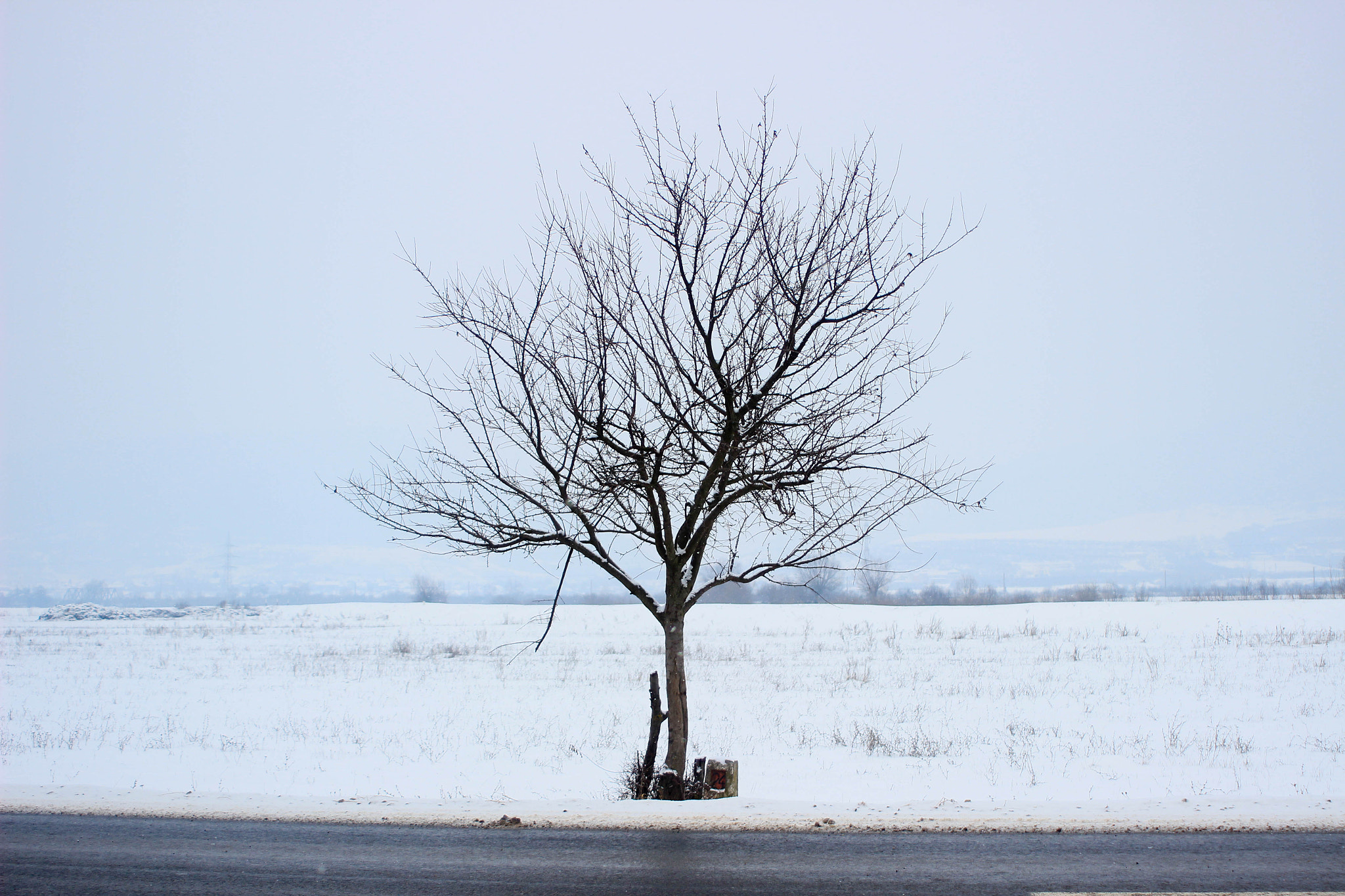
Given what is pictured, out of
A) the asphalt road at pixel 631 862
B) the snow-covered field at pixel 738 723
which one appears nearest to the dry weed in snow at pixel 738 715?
the snow-covered field at pixel 738 723

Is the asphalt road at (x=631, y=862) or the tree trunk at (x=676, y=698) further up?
the tree trunk at (x=676, y=698)

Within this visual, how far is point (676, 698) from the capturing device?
8.00m

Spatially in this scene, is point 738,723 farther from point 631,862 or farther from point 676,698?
point 631,862

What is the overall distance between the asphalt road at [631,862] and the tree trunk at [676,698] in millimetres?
2045

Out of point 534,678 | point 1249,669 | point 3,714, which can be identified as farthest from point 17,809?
point 1249,669

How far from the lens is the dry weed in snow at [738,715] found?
10.5 m

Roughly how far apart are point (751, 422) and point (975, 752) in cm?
719

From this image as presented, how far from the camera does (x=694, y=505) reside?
25.5 ft

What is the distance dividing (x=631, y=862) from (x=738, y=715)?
11.0 m

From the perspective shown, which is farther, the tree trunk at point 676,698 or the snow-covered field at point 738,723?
the snow-covered field at point 738,723

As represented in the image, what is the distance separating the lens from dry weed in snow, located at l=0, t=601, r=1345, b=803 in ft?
34.5

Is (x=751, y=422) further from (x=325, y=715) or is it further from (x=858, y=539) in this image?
(x=325, y=715)

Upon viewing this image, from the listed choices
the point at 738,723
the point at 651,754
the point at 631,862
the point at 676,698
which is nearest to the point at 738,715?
the point at 738,723

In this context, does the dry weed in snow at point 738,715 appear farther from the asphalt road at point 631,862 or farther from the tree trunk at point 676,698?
the asphalt road at point 631,862
